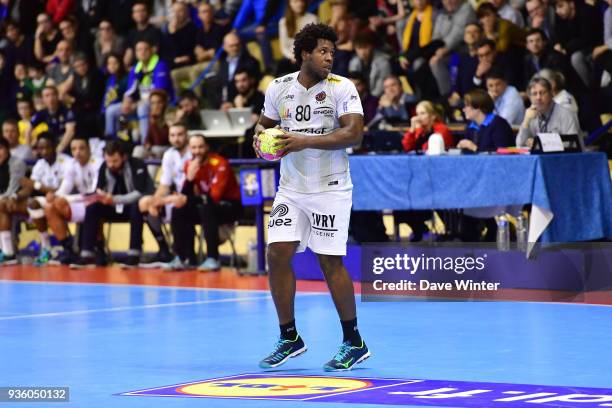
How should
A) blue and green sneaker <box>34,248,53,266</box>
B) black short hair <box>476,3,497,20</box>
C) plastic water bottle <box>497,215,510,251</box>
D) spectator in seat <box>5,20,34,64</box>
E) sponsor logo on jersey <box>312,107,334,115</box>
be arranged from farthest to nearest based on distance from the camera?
spectator in seat <box>5,20,34,64</box> < blue and green sneaker <box>34,248,53,266</box> < black short hair <box>476,3,497,20</box> < plastic water bottle <box>497,215,510,251</box> < sponsor logo on jersey <box>312,107,334,115</box>

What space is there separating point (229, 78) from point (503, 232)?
650 cm

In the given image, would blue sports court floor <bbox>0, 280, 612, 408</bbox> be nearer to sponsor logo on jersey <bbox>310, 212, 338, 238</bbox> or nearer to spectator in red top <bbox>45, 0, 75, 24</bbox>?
sponsor logo on jersey <bbox>310, 212, 338, 238</bbox>

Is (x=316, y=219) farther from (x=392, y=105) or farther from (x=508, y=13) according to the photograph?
(x=508, y=13)

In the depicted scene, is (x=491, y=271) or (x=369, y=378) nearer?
(x=369, y=378)

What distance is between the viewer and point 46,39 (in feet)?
72.1

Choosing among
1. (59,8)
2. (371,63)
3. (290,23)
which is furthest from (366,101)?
(59,8)

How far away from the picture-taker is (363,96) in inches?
620

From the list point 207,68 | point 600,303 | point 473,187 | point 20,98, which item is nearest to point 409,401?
point 600,303

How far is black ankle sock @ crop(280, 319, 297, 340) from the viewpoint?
8078 millimetres

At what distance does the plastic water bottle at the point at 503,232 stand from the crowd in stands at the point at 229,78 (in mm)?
994

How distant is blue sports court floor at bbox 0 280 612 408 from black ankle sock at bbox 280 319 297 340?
0.20 meters

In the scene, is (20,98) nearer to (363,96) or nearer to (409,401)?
(363,96)

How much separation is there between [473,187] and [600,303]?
1.85 m

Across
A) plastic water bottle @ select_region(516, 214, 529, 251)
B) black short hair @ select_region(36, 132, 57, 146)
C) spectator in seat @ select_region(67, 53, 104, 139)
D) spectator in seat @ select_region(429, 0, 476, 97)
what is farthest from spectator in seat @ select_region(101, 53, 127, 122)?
plastic water bottle @ select_region(516, 214, 529, 251)
